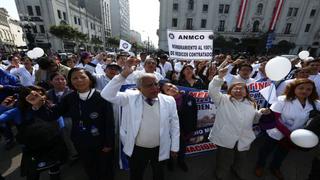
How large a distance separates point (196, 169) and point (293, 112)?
1890 millimetres

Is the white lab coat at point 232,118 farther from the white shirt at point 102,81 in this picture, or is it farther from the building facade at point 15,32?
the building facade at point 15,32

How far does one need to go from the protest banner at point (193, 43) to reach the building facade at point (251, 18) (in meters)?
39.3

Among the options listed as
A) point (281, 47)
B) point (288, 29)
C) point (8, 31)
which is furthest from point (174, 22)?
point (8, 31)

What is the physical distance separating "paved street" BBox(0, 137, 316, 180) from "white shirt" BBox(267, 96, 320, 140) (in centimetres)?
116

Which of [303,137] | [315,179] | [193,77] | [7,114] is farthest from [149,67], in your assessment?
[315,179]

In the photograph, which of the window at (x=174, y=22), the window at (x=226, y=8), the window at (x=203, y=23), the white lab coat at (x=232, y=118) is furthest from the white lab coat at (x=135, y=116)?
the window at (x=226, y=8)

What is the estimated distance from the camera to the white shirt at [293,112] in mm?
2482

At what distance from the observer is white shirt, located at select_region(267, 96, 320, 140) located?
8.14 ft

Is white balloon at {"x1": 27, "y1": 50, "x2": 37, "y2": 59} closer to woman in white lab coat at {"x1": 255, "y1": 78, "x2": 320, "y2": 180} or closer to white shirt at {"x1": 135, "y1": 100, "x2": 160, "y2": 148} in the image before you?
white shirt at {"x1": 135, "y1": 100, "x2": 160, "y2": 148}

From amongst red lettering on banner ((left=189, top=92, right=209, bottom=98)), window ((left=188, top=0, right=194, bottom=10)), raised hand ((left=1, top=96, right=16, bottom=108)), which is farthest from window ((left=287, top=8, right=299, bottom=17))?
raised hand ((left=1, top=96, right=16, bottom=108))

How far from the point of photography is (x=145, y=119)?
205 centimetres

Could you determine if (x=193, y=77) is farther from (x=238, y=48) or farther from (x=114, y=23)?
(x=114, y=23)

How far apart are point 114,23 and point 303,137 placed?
101987mm

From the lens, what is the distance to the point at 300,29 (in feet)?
129
